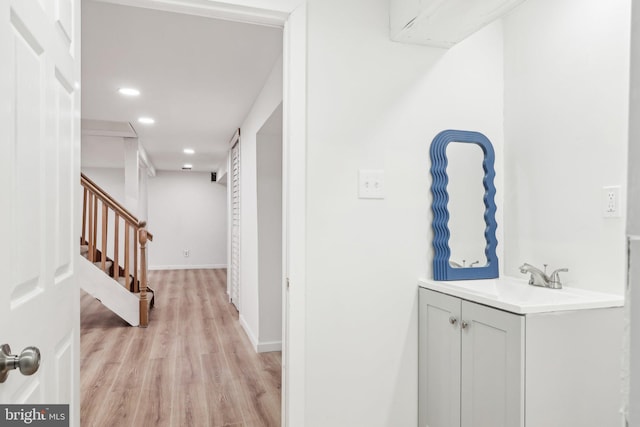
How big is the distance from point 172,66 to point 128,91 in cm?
87

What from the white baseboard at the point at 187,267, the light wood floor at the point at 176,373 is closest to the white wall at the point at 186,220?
the white baseboard at the point at 187,267

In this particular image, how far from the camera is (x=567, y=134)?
188 cm

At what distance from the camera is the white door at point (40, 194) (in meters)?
0.87

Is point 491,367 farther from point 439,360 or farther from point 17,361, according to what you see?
point 17,361

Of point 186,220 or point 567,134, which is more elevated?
point 567,134

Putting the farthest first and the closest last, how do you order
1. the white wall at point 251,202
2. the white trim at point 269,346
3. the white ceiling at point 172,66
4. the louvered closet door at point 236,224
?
the louvered closet door at point 236,224
the white trim at point 269,346
the white wall at point 251,202
the white ceiling at point 172,66

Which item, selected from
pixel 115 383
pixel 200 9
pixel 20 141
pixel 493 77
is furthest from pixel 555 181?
pixel 115 383

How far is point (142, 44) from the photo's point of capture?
2.72 meters

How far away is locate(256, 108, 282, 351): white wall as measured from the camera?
3.86 meters

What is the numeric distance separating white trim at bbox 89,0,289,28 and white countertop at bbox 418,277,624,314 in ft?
4.45

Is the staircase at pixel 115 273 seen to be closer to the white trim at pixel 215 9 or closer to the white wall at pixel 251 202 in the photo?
the white wall at pixel 251 202

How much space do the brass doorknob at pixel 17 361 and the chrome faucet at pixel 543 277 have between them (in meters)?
1.86

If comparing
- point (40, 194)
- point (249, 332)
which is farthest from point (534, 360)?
point (249, 332)

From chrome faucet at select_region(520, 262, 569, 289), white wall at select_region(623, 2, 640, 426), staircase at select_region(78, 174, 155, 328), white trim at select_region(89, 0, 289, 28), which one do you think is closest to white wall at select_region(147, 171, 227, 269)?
staircase at select_region(78, 174, 155, 328)
